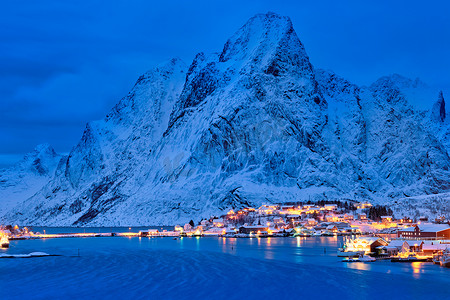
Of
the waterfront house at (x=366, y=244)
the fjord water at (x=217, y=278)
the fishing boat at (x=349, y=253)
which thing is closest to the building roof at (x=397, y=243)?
the waterfront house at (x=366, y=244)

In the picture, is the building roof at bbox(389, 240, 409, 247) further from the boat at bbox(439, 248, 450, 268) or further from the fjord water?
the boat at bbox(439, 248, 450, 268)

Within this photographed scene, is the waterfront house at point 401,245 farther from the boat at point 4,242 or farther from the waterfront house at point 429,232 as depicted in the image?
the boat at point 4,242

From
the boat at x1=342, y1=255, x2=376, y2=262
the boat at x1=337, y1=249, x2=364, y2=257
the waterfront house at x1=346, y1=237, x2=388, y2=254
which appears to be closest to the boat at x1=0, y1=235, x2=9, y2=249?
the boat at x1=337, y1=249, x2=364, y2=257

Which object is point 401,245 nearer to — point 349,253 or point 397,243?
point 397,243

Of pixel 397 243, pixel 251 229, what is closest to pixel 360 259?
pixel 397 243

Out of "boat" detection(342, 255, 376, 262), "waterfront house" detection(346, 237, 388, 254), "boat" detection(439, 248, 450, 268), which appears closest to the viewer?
"boat" detection(439, 248, 450, 268)

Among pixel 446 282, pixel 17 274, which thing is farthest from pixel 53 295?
pixel 446 282

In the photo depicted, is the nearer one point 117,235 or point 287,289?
point 287,289

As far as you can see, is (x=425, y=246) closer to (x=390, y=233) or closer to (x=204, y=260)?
(x=204, y=260)
